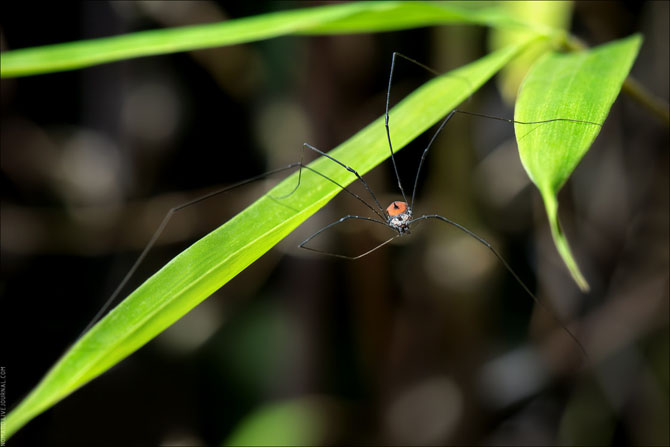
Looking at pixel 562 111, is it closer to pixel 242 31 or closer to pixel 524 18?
pixel 242 31

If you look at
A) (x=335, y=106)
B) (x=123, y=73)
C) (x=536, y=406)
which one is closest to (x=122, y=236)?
(x=123, y=73)

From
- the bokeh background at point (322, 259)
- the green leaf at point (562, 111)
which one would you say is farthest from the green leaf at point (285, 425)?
the green leaf at point (562, 111)

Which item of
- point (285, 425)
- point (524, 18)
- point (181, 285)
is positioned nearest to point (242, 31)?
point (181, 285)

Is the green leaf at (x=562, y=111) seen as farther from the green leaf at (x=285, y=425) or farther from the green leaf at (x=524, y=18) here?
the green leaf at (x=285, y=425)

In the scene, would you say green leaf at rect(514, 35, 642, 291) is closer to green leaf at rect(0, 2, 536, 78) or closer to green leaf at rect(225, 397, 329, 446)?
green leaf at rect(0, 2, 536, 78)

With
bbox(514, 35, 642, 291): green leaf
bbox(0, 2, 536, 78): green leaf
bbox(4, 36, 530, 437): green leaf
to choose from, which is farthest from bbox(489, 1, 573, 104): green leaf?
bbox(4, 36, 530, 437): green leaf

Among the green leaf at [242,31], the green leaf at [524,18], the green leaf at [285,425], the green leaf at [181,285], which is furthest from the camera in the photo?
the green leaf at [285,425]
